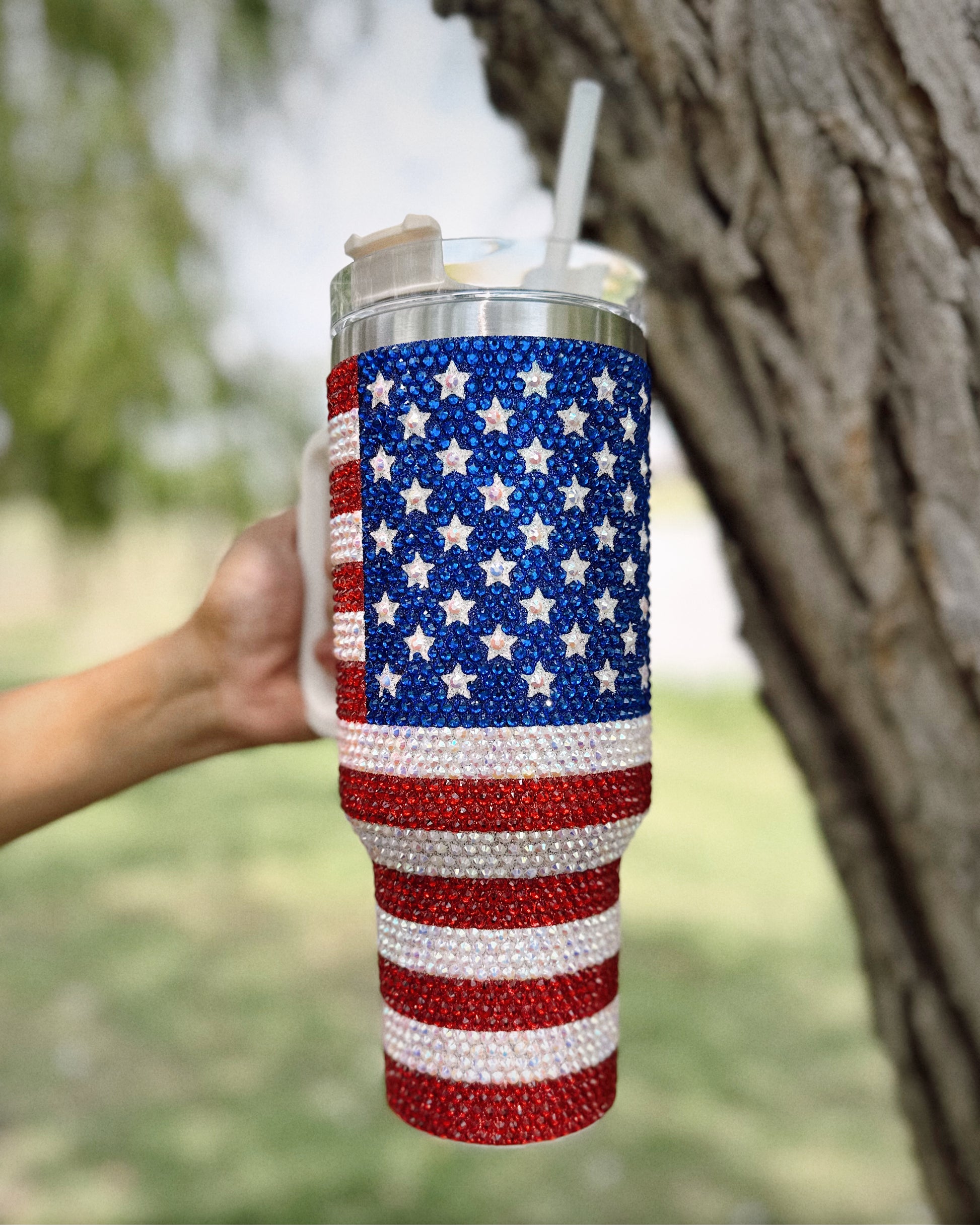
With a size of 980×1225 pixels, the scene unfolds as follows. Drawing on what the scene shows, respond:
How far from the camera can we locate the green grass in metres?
2.02

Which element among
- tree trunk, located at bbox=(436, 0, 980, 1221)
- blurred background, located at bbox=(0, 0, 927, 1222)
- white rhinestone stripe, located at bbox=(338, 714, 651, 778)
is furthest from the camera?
blurred background, located at bbox=(0, 0, 927, 1222)

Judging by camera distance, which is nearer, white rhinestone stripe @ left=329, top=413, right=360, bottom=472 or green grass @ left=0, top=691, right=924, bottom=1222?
white rhinestone stripe @ left=329, top=413, right=360, bottom=472

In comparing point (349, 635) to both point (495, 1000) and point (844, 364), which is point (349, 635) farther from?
point (844, 364)

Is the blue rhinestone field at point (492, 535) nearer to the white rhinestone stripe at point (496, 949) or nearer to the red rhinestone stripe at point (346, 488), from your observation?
the red rhinestone stripe at point (346, 488)

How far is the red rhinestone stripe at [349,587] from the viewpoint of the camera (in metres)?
0.64

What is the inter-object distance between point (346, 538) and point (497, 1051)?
1.12 ft

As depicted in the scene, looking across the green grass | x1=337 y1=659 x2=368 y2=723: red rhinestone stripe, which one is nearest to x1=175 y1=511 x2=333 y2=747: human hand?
x1=337 y1=659 x2=368 y2=723: red rhinestone stripe

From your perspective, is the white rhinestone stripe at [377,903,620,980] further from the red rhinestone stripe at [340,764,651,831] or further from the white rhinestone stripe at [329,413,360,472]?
the white rhinestone stripe at [329,413,360,472]

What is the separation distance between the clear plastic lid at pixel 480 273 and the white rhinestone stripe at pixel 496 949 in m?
0.39

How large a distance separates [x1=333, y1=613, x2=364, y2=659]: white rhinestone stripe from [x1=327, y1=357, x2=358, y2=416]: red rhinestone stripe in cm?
13

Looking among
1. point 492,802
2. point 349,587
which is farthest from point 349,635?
point 492,802

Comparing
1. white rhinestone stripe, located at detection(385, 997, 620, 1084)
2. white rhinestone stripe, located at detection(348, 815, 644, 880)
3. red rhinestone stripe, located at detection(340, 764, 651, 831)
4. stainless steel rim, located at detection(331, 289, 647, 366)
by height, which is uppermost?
stainless steel rim, located at detection(331, 289, 647, 366)

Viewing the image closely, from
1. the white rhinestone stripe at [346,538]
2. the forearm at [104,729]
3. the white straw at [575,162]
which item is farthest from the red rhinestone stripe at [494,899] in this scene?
the white straw at [575,162]

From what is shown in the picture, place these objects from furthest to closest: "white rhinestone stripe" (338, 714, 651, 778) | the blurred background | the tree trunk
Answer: the blurred background < the tree trunk < "white rhinestone stripe" (338, 714, 651, 778)
